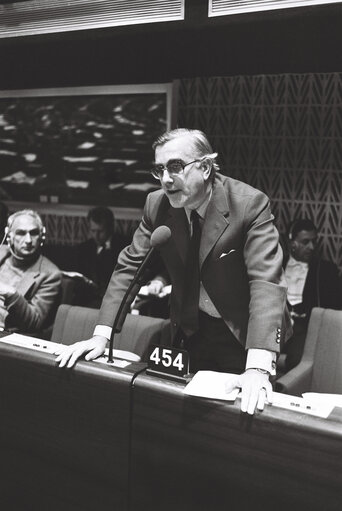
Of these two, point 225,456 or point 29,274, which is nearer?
point 225,456

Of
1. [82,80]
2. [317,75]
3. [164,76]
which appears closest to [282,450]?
[317,75]

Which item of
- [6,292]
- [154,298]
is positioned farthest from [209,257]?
[154,298]

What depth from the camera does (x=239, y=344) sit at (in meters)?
1.79

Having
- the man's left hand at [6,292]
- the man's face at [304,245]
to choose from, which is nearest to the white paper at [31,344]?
the man's left hand at [6,292]

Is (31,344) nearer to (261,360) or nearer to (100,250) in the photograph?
(261,360)

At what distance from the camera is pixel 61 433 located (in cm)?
126

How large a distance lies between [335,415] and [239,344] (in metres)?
0.77

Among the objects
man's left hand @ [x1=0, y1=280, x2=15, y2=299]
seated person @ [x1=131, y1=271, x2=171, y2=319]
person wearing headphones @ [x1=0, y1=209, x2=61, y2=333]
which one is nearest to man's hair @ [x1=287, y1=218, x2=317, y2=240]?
seated person @ [x1=131, y1=271, x2=171, y2=319]

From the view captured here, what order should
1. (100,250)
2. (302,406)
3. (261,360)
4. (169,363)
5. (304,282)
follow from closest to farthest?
(302,406), (169,363), (261,360), (304,282), (100,250)

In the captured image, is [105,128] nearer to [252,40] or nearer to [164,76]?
[164,76]

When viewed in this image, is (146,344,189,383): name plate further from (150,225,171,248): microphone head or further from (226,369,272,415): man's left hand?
(150,225,171,248): microphone head

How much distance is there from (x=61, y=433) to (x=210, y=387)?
0.36m

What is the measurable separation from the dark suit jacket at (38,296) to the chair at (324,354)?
→ 1340 mm

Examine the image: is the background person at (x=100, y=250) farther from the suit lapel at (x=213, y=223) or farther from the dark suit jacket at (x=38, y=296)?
the suit lapel at (x=213, y=223)
